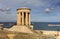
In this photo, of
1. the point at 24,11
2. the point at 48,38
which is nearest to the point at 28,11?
the point at 24,11

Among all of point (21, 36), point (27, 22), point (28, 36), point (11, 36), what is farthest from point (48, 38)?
point (27, 22)

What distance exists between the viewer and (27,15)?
21422 mm

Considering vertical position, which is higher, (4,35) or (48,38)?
(4,35)

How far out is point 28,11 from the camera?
21375 millimetres

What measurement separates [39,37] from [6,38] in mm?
830

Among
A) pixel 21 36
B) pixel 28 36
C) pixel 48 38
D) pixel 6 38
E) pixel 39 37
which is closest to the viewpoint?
pixel 6 38

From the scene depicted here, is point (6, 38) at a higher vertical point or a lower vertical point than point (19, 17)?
higher

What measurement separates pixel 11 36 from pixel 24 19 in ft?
63.6

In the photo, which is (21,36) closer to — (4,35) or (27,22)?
(4,35)

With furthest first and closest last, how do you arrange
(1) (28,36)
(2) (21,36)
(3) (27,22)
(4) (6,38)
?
(3) (27,22)
(1) (28,36)
(2) (21,36)
(4) (6,38)

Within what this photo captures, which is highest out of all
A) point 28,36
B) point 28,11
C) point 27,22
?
point 28,36

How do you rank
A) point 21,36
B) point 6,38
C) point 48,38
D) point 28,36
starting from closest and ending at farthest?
point 6,38 < point 21,36 < point 28,36 < point 48,38

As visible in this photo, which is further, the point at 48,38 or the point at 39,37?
the point at 48,38

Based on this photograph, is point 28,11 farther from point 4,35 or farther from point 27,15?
point 4,35
